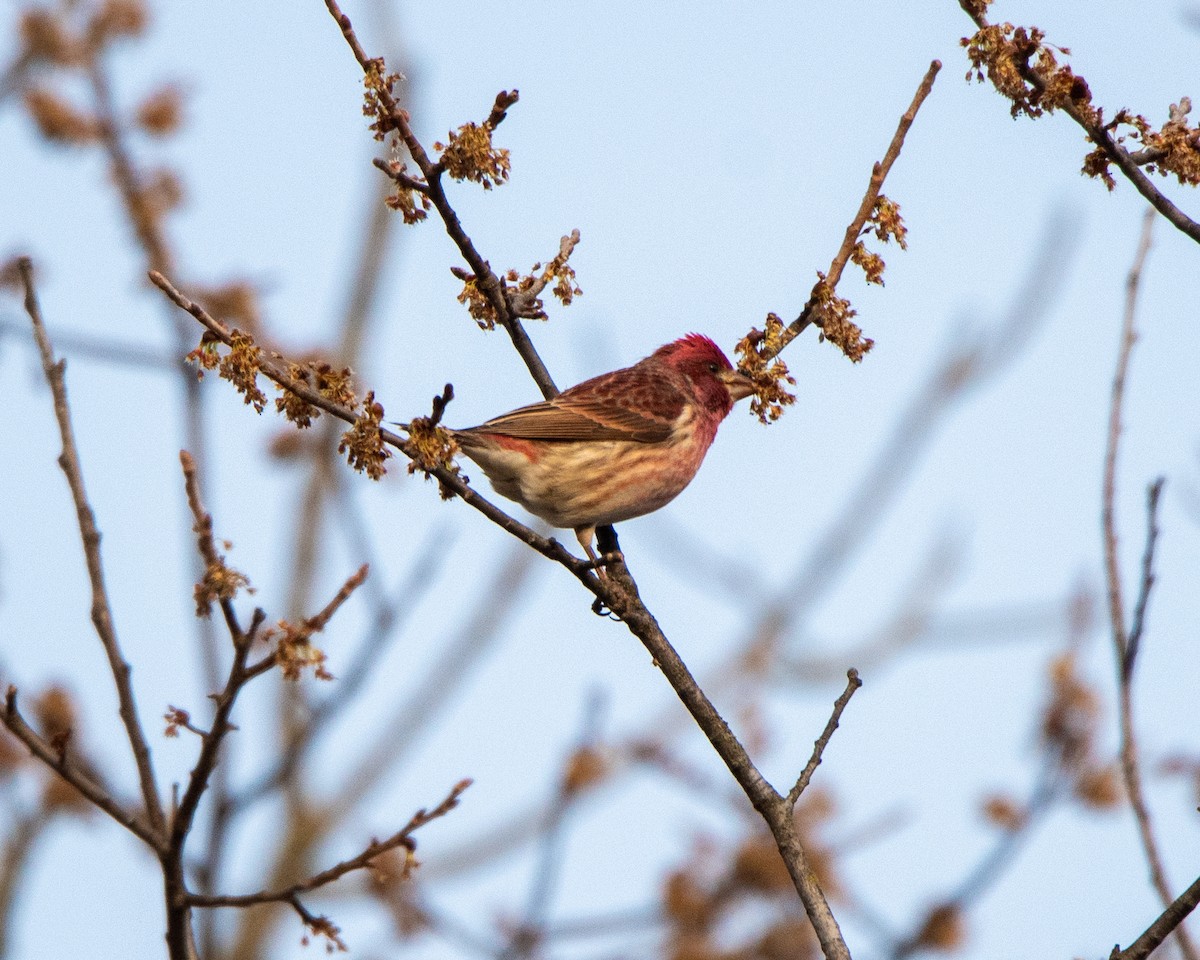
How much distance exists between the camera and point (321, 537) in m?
13.6

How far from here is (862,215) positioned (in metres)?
5.01

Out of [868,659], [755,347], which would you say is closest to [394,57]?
[868,659]

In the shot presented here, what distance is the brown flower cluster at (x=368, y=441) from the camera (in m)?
4.24

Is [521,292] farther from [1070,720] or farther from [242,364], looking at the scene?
[1070,720]

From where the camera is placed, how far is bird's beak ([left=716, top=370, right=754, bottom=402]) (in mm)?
6193

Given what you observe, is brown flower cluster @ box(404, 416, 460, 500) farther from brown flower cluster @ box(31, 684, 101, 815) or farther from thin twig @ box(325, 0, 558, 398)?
brown flower cluster @ box(31, 684, 101, 815)

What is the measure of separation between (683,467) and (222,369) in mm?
3572

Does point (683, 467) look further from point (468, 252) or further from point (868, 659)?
point (868, 659)

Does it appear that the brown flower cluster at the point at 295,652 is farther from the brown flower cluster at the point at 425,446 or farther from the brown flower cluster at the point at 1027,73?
the brown flower cluster at the point at 1027,73

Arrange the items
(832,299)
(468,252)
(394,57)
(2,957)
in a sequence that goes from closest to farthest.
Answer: (468,252) → (832,299) → (2,957) → (394,57)

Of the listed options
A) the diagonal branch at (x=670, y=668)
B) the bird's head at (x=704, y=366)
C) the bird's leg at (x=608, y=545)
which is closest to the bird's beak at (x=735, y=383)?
the bird's head at (x=704, y=366)

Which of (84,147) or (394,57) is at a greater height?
(394,57)

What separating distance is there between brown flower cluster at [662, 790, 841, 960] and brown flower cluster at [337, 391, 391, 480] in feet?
15.5

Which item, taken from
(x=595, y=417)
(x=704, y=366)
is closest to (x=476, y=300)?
(x=595, y=417)
